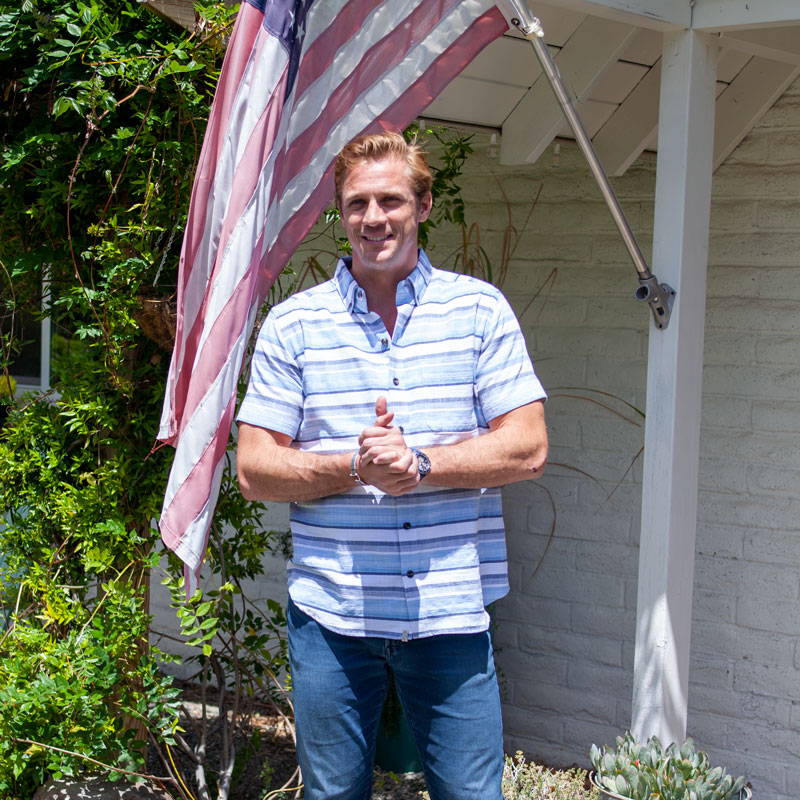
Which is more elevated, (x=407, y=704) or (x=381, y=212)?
(x=381, y=212)

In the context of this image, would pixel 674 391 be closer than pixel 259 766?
Yes

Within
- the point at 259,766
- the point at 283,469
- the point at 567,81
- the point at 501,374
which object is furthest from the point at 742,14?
the point at 259,766

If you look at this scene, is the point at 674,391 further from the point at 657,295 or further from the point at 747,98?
the point at 747,98

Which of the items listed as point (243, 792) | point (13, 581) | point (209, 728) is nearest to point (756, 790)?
point (243, 792)

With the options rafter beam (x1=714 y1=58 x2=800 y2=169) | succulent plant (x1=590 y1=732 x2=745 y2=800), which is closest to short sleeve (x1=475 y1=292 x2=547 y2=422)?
succulent plant (x1=590 y1=732 x2=745 y2=800)

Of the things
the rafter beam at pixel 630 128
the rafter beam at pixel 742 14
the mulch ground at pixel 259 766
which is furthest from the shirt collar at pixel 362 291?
the mulch ground at pixel 259 766

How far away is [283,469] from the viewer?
7.69 ft

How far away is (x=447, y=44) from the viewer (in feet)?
9.37

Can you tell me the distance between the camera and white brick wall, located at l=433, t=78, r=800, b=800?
3.80 m

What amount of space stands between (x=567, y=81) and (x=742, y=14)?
0.69m

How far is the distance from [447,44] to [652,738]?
5.82 feet

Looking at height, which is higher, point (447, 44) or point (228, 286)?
point (447, 44)

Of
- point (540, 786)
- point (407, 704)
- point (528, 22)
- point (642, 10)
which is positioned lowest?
point (540, 786)

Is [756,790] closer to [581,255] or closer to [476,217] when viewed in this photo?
[581,255]
